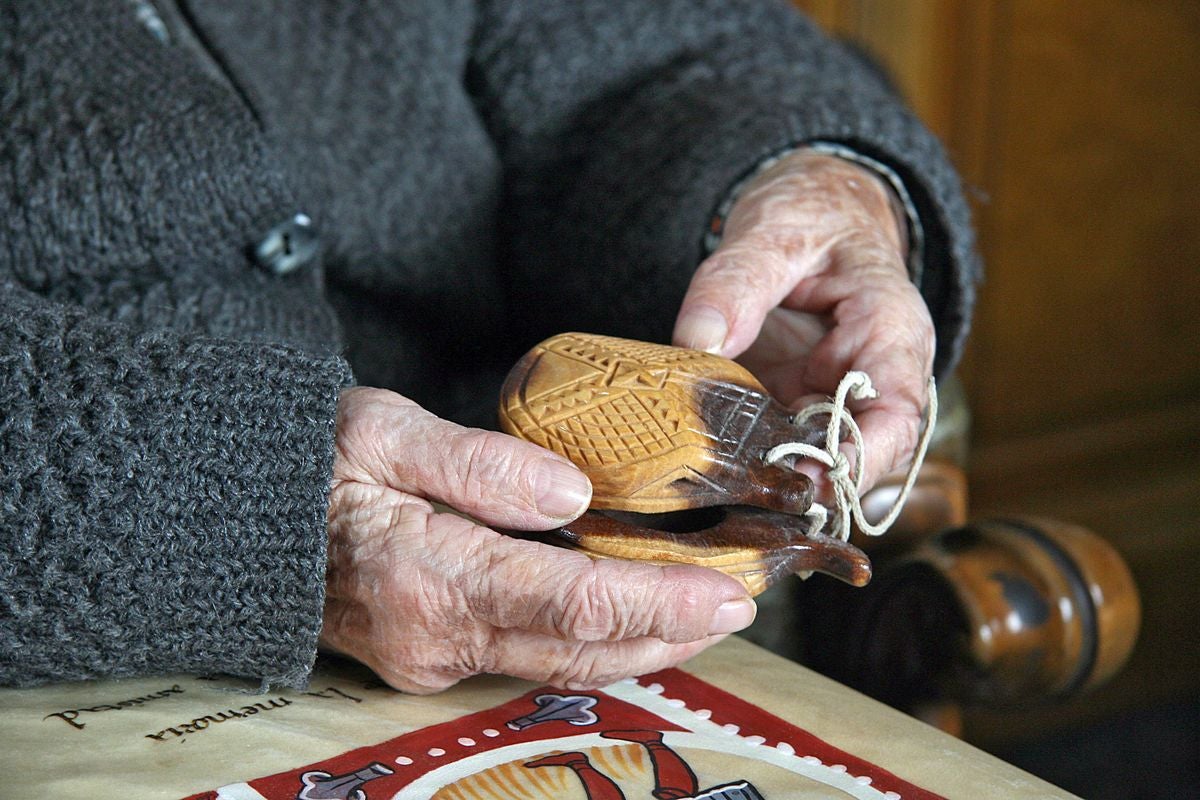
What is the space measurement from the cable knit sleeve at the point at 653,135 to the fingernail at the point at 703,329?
19 cm

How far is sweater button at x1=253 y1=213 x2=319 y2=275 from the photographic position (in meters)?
0.73

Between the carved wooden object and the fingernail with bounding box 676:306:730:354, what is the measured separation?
Result: 7 cm

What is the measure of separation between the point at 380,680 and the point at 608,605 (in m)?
0.14

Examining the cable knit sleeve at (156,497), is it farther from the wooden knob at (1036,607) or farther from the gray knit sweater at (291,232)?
the wooden knob at (1036,607)

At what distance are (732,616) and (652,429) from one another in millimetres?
91

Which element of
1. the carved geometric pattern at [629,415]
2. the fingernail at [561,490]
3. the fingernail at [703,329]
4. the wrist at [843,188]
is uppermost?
the wrist at [843,188]

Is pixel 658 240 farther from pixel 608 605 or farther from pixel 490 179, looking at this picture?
pixel 608 605

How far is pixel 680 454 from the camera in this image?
53 centimetres

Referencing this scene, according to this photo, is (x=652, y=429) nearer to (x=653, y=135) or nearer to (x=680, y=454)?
(x=680, y=454)

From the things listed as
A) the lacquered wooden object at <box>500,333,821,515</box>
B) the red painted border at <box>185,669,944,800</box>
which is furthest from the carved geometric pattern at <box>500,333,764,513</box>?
the red painted border at <box>185,669,944,800</box>

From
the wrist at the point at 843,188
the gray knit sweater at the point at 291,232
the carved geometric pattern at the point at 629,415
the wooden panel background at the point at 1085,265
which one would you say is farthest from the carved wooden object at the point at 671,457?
the wooden panel background at the point at 1085,265

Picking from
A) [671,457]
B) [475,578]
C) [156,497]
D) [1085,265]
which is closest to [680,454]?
[671,457]

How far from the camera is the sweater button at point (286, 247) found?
2.39 feet

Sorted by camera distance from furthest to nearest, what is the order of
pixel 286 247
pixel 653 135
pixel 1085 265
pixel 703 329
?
pixel 1085 265
pixel 653 135
pixel 286 247
pixel 703 329
